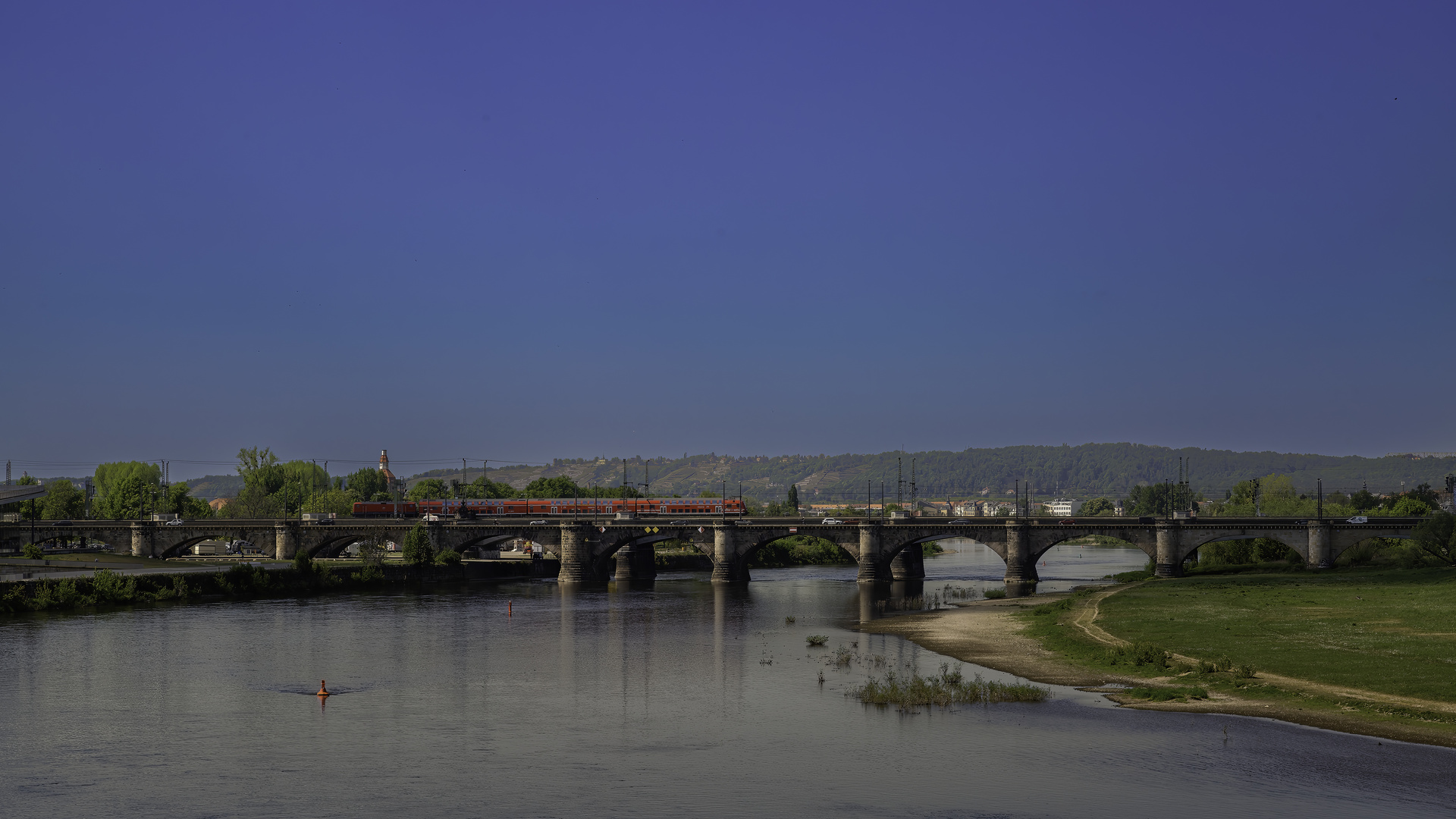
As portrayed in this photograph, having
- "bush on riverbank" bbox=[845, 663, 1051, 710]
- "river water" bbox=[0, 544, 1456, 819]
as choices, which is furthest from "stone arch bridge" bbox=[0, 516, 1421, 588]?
"bush on riverbank" bbox=[845, 663, 1051, 710]

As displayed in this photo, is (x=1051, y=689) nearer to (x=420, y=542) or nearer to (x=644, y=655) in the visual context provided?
(x=644, y=655)

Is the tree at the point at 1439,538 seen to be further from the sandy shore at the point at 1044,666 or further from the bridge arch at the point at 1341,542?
the sandy shore at the point at 1044,666

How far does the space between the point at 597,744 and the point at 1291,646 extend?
34594 millimetres

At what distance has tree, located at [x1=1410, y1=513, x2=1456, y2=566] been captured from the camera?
326 ft

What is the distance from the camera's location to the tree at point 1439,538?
326 ft

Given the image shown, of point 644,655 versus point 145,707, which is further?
point 644,655

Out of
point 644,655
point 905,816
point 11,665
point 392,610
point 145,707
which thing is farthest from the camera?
point 392,610

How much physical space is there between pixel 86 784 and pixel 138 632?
4317cm

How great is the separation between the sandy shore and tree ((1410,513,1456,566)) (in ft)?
110

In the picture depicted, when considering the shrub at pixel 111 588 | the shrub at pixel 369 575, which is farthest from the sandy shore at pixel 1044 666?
the shrub at pixel 369 575

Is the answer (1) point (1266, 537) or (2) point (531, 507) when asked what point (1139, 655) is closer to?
(1) point (1266, 537)

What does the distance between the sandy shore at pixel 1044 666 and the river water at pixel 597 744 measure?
140 centimetres

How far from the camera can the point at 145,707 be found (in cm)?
→ 4722

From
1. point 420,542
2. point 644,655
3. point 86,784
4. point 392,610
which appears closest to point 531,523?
point 420,542
